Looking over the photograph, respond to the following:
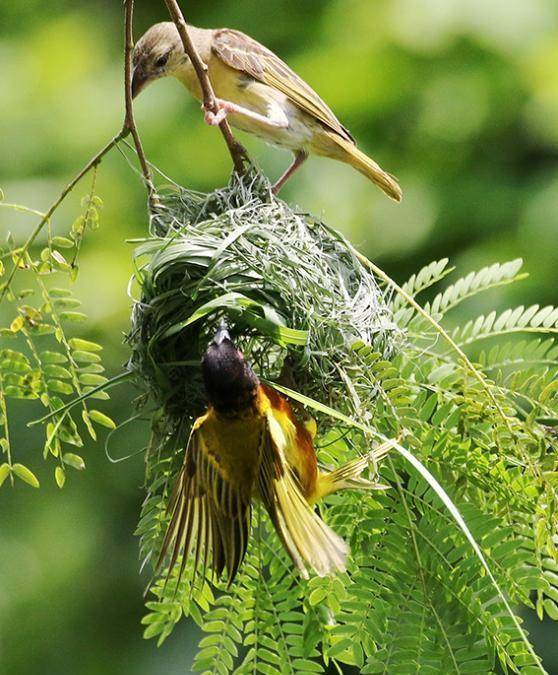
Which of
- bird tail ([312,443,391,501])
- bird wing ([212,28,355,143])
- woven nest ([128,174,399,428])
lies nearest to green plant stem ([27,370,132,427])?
woven nest ([128,174,399,428])

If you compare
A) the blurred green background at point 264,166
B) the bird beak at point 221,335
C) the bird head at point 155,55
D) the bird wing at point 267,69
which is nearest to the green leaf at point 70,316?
the bird beak at point 221,335

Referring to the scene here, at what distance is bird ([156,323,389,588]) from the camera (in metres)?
2.06

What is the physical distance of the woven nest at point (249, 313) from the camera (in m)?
2.19

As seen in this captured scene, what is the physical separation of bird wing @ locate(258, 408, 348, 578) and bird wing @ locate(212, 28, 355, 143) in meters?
1.28

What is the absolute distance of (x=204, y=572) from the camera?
83.7 inches

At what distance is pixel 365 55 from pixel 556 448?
10.8 feet

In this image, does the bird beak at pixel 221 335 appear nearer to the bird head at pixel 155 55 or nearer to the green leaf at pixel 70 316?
the green leaf at pixel 70 316

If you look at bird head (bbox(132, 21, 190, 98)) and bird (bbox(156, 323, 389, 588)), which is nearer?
bird (bbox(156, 323, 389, 588))

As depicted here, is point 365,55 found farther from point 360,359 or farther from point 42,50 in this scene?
point 360,359

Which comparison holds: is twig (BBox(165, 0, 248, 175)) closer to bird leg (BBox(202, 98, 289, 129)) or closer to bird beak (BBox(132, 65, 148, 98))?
bird leg (BBox(202, 98, 289, 129))

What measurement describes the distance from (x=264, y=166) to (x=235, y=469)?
8.69 feet

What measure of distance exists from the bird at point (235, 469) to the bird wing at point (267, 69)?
1.19 meters

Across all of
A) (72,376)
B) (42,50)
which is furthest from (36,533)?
(72,376)

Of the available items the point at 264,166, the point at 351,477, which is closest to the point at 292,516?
the point at 351,477
